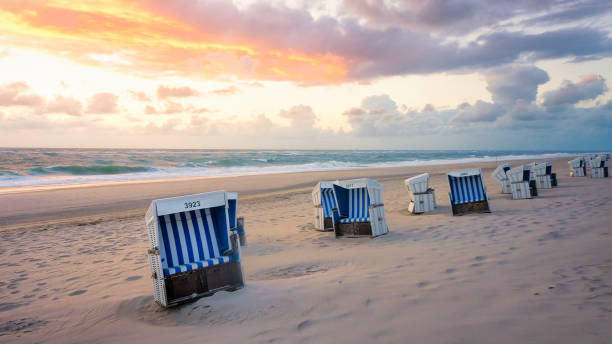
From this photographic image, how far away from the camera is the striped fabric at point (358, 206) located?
8.34 meters

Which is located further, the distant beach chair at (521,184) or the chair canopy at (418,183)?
the distant beach chair at (521,184)

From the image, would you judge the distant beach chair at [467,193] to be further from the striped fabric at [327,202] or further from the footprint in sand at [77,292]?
the footprint in sand at [77,292]

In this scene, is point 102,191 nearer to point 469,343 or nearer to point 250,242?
point 250,242

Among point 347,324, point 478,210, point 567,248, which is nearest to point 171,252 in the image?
point 347,324

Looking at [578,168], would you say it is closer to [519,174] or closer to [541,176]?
[541,176]

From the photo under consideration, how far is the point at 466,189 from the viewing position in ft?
33.3

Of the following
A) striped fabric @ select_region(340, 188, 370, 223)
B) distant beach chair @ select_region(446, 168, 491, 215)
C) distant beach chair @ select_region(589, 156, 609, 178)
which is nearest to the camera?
striped fabric @ select_region(340, 188, 370, 223)

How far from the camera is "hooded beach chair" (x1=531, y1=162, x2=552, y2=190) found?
14477 mm

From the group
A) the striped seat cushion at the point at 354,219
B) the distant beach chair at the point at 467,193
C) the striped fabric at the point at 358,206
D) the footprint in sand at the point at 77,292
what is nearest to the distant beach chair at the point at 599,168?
the distant beach chair at the point at 467,193

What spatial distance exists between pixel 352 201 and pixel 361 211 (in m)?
0.34

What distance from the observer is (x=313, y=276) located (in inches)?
215

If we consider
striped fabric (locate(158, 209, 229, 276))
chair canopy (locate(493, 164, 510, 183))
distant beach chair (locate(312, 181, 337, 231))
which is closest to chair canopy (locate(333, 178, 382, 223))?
distant beach chair (locate(312, 181, 337, 231))

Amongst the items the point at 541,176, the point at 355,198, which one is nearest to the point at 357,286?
the point at 355,198

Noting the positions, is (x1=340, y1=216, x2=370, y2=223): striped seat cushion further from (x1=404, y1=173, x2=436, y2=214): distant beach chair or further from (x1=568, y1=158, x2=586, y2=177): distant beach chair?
(x1=568, y1=158, x2=586, y2=177): distant beach chair
